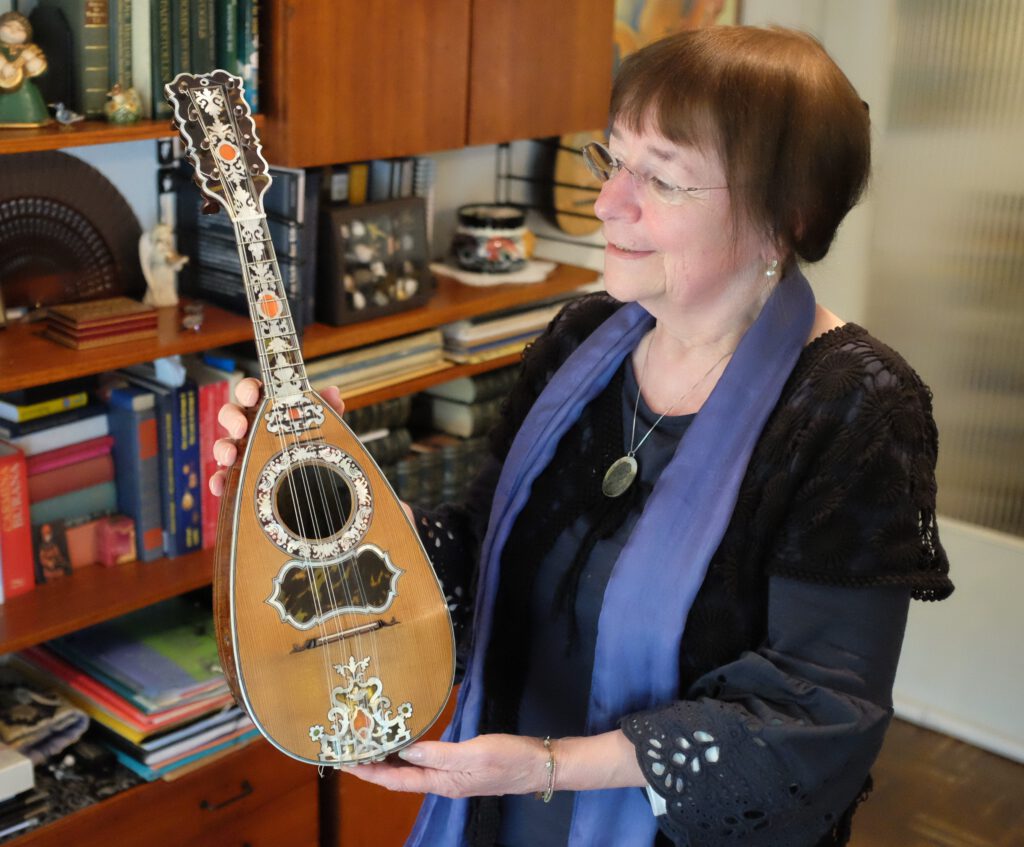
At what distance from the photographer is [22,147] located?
64.4 inches

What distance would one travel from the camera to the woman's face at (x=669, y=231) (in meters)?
1.25

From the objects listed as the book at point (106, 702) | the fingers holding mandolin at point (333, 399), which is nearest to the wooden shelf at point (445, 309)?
the book at point (106, 702)

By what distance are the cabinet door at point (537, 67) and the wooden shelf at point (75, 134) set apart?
64 cm

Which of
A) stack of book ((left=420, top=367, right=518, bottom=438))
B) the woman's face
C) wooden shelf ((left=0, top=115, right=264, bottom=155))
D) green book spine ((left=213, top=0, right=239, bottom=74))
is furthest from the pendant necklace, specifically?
stack of book ((left=420, top=367, right=518, bottom=438))

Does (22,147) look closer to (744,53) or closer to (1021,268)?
(744,53)

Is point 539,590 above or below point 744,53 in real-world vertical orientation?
below

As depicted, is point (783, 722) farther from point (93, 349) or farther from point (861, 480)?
point (93, 349)

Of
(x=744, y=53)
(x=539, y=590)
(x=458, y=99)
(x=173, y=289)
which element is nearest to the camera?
(x=744, y=53)

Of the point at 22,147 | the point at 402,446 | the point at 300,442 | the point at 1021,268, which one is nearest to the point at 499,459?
the point at 300,442

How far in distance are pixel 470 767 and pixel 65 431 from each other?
1045mm

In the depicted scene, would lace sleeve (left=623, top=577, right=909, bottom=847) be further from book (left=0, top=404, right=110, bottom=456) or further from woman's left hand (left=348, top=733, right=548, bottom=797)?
book (left=0, top=404, right=110, bottom=456)

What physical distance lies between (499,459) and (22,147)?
0.73 meters

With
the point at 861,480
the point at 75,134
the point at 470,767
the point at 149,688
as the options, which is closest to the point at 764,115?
the point at 861,480

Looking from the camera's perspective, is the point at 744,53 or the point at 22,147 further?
the point at 22,147
